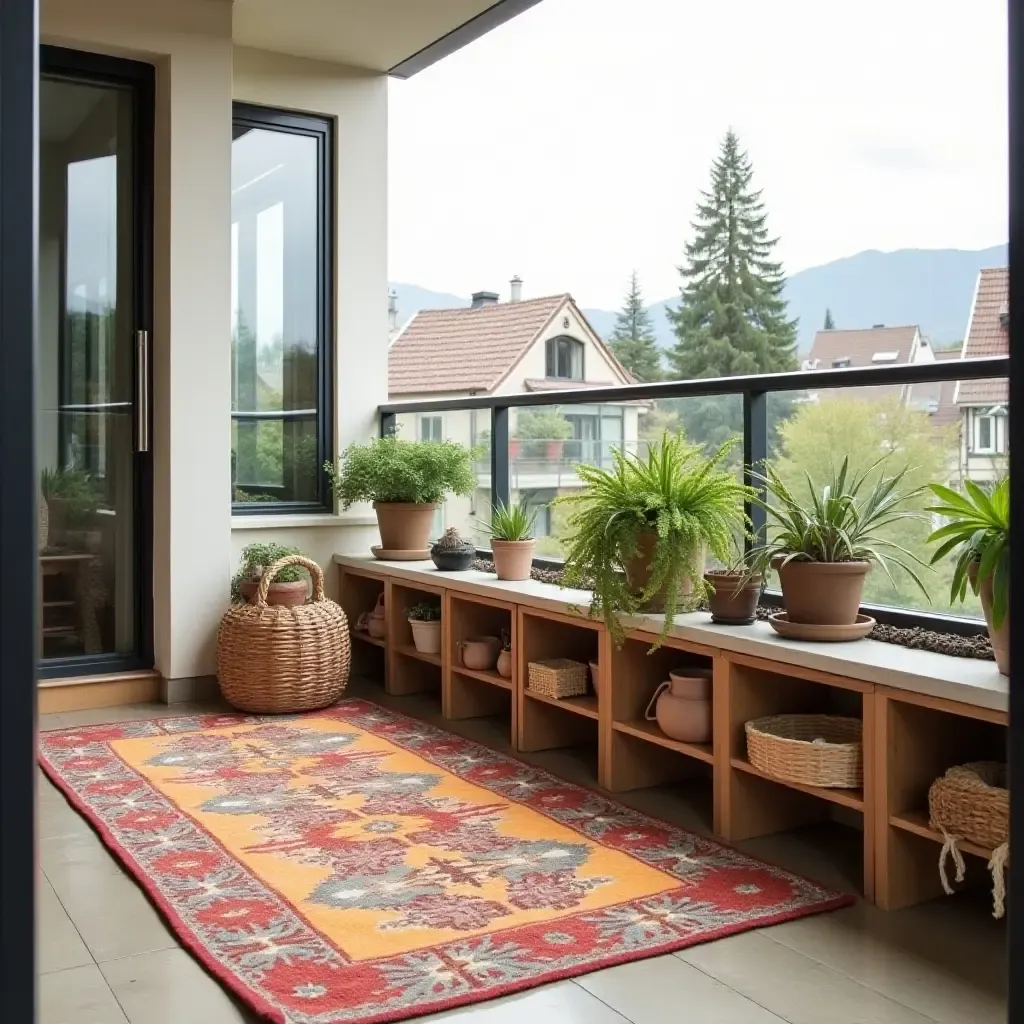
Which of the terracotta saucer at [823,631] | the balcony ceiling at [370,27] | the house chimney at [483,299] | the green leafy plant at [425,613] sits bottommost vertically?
the green leafy plant at [425,613]

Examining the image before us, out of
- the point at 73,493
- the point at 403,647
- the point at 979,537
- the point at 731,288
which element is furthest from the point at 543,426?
the point at 731,288

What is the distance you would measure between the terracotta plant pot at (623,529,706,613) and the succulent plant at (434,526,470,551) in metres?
1.22

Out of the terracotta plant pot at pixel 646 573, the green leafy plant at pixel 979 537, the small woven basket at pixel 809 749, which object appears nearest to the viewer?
the green leafy plant at pixel 979 537

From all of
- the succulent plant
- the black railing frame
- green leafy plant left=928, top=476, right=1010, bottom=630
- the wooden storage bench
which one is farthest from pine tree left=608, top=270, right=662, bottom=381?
green leafy plant left=928, top=476, right=1010, bottom=630

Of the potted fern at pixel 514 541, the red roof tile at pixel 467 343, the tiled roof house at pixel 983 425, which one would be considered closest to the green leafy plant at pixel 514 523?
the potted fern at pixel 514 541

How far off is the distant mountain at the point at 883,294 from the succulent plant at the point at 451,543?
1156 cm

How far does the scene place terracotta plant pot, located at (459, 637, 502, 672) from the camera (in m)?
3.91

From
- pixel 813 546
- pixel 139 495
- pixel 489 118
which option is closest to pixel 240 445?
pixel 139 495

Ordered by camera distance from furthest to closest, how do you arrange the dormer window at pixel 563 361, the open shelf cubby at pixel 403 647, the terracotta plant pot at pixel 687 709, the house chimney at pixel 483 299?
the house chimney at pixel 483 299
the dormer window at pixel 563 361
the open shelf cubby at pixel 403 647
the terracotta plant pot at pixel 687 709

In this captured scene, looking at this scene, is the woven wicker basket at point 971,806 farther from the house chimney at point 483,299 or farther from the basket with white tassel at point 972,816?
the house chimney at point 483,299

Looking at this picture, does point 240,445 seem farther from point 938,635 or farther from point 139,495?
point 938,635

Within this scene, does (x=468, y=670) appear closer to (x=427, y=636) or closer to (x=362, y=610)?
(x=427, y=636)

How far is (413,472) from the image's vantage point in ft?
14.8

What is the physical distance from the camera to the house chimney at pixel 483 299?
40.5 feet
